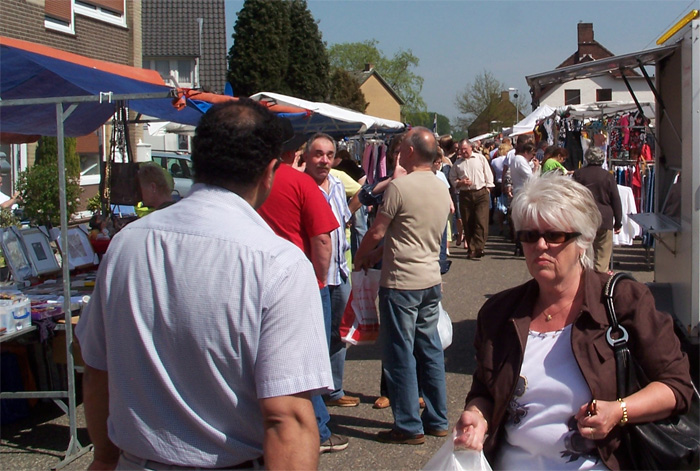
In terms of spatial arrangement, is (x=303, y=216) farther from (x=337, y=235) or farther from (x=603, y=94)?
(x=603, y=94)

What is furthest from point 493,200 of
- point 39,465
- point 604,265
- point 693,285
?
point 39,465

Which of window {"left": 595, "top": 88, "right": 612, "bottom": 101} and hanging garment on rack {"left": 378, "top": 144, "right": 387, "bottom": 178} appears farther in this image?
window {"left": 595, "top": 88, "right": 612, "bottom": 101}

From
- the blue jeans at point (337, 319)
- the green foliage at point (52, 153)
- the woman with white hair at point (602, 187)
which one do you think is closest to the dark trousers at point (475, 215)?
the woman with white hair at point (602, 187)

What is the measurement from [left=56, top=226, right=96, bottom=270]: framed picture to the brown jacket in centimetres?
537

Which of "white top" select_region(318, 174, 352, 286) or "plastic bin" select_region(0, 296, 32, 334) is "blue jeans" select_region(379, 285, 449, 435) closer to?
"white top" select_region(318, 174, 352, 286)

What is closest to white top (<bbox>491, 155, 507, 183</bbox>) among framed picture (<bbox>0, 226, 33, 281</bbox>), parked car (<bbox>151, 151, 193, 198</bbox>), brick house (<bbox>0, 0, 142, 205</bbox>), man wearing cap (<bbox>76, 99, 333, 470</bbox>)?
parked car (<bbox>151, 151, 193, 198</bbox>)

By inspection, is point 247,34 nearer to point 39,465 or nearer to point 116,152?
point 116,152

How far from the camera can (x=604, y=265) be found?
8.30m

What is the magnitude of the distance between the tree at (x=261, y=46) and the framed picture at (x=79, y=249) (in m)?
30.6

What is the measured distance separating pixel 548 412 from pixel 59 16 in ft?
54.8

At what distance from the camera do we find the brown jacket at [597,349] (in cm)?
220

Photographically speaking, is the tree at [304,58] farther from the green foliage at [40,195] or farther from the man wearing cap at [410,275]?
the man wearing cap at [410,275]

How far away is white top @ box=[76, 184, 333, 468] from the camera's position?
1771 mm

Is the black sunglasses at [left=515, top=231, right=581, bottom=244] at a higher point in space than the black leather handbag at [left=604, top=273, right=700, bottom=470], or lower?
higher
